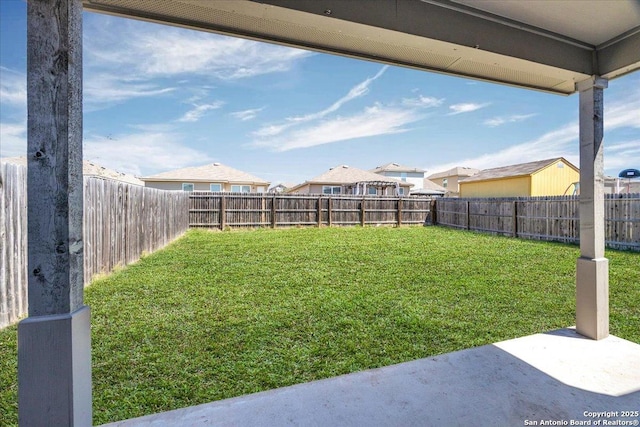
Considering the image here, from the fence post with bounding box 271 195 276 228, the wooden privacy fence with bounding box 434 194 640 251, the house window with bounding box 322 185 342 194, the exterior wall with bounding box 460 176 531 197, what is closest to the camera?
the wooden privacy fence with bounding box 434 194 640 251

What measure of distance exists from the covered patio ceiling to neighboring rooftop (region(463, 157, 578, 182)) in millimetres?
16128

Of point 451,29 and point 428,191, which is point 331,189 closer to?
point 428,191

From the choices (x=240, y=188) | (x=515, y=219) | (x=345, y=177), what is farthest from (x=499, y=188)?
(x=240, y=188)

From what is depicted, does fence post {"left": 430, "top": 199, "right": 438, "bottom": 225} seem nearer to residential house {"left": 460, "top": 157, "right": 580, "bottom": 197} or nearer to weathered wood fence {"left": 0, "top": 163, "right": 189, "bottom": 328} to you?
residential house {"left": 460, "top": 157, "right": 580, "bottom": 197}

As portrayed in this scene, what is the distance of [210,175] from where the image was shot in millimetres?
21938

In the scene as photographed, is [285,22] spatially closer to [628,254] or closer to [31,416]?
[31,416]

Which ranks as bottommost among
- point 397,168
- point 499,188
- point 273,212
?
point 273,212

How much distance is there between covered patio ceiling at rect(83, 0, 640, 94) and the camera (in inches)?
65.7

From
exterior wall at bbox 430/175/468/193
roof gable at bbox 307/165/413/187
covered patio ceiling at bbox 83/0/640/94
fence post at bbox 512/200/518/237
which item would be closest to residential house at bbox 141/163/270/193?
roof gable at bbox 307/165/413/187

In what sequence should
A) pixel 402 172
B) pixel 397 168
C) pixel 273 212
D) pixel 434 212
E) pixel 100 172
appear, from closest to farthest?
pixel 273 212 < pixel 100 172 < pixel 434 212 < pixel 397 168 < pixel 402 172

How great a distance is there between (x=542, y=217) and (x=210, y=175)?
19.3 meters

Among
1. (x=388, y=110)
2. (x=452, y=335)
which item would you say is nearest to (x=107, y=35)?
(x=452, y=335)

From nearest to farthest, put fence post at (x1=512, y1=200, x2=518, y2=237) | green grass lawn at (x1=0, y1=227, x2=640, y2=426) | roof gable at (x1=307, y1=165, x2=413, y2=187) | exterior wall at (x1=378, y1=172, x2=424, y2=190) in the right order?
green grass lawn at (x1=0, y1=227, x2=640, y2=426) < fence post at (x1=512, y1=200, x2=518, y2=237) < roof gable at (x1=307, y1=165, x2=413, y2=187) < exterior wall at (x1=378, y1=172, x2=424, y2=190)

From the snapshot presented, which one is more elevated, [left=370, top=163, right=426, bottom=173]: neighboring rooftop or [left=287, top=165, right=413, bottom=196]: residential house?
[left=370, top=163, right=426, bottom=173]: neighboring rooftop
